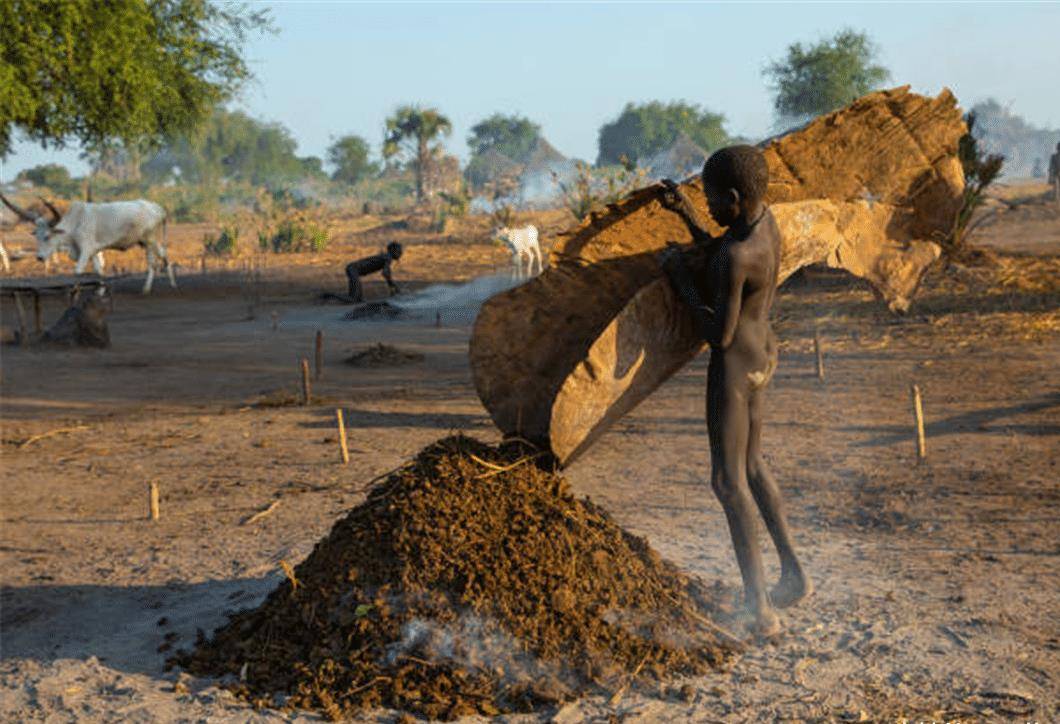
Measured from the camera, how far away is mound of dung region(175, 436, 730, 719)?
13.0 ft

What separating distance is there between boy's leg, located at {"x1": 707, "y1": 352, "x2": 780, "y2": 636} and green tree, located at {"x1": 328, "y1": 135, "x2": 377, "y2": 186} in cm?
7960

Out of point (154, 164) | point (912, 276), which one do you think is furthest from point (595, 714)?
point (154, 164)

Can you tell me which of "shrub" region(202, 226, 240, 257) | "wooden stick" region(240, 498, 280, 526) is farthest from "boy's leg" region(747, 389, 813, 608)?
"shrub" region(202, 226, 240, 257)

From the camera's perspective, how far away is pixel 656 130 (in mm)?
87688

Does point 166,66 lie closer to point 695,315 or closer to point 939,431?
point 939,431

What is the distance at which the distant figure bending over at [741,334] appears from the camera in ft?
13.3

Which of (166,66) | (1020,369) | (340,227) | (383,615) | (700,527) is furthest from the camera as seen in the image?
(340,227)

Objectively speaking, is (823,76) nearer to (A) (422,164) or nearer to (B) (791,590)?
(A) (422,164)

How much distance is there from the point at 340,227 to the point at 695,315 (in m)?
39.6

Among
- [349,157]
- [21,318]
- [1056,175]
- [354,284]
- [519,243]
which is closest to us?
[21,318]

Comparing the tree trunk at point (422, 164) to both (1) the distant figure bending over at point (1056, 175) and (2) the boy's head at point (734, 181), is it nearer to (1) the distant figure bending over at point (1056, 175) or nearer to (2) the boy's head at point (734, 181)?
(1) the distant figure bending over at point (1056, 175)

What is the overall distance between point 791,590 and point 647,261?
144 centimetres

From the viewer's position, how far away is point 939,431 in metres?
8.15

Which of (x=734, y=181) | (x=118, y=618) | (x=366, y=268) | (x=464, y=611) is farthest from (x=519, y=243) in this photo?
(x=464, y=611)
